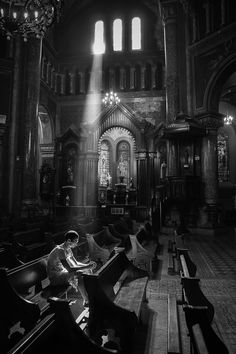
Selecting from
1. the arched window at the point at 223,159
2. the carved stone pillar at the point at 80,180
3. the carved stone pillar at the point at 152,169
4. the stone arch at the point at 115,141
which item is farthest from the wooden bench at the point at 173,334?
the stone arch at the point at 115,141

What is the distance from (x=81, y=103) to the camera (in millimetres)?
20797

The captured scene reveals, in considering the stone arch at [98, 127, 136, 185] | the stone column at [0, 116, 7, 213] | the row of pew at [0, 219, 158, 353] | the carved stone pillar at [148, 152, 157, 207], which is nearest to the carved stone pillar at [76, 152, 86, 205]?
the stone arch at [98, 127, 136, 185]

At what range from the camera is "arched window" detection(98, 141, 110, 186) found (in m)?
21.8

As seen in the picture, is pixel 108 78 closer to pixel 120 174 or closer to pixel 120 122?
pixel 120 122

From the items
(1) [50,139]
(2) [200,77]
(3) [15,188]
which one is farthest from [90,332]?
(1) [50,139]

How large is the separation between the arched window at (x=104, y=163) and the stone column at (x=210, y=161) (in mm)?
9175

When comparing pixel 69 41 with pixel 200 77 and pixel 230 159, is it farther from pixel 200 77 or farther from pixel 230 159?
pixel 230 159

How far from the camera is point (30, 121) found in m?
14.0

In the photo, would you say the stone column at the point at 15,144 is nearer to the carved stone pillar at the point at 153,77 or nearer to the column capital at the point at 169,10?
the column capital at the point at 169,10

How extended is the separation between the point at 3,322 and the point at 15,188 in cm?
1149

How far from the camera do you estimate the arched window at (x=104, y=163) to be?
2184 centimetres

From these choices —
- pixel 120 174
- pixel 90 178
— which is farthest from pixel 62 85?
pixel 120 174

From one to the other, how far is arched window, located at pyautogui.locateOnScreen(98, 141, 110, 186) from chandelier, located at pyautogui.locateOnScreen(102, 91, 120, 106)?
406 centimetres

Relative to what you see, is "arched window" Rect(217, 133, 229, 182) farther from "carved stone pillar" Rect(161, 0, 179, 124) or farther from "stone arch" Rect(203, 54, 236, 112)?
"carved stone pillar" Rect(161, 0, 179, 124)
